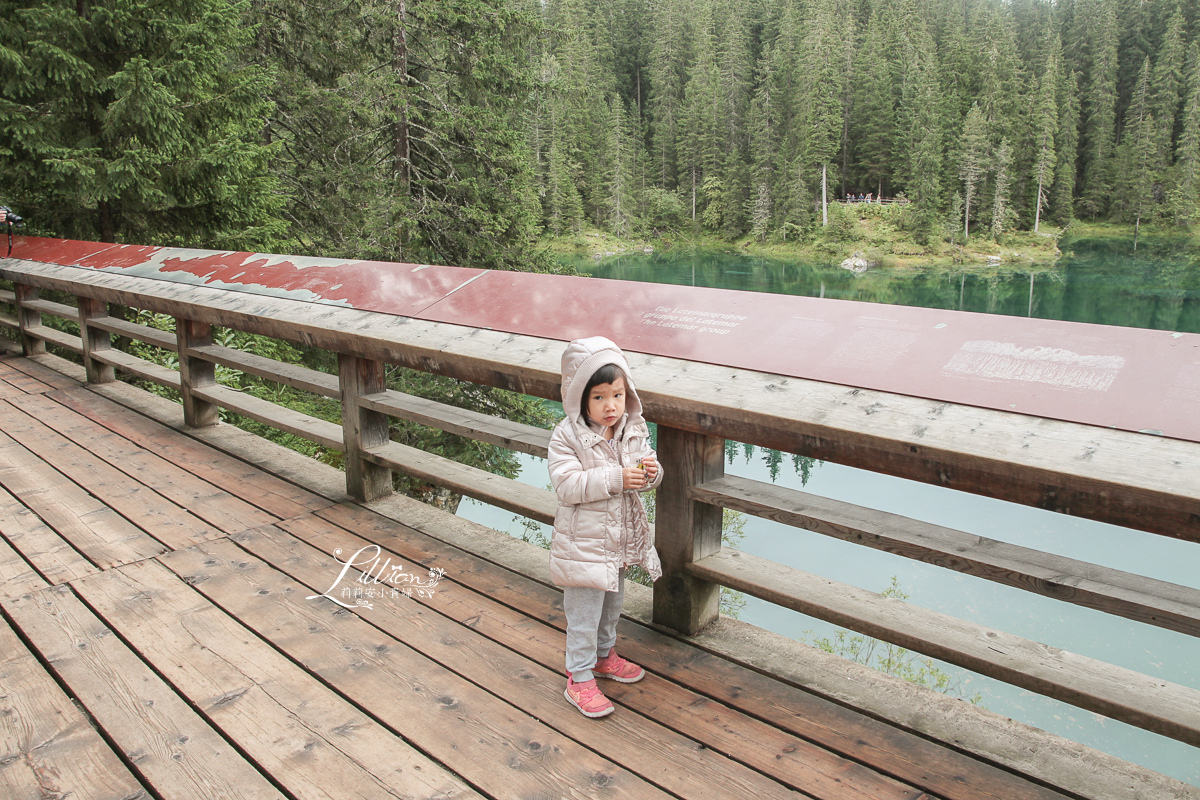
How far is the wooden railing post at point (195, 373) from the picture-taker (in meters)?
4.32

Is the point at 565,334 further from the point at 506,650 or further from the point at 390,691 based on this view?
the point at 390,691

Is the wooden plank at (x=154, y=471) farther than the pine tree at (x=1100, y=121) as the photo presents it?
No

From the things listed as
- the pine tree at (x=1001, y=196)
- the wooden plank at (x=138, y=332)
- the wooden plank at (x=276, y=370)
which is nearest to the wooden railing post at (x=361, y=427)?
the wooden plank at (x=276, y=370)

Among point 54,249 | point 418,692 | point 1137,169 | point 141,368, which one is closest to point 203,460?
point 141,368

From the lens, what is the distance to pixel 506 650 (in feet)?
7.54

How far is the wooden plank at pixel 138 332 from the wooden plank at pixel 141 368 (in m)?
0.15

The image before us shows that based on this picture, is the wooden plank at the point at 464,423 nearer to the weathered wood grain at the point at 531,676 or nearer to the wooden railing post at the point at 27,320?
the weathered wood grain at the point at 531,676

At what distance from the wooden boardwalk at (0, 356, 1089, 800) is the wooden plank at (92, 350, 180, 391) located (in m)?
1.68

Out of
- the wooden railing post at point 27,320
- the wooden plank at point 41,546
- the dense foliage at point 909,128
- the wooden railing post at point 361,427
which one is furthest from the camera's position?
the dense foliage at point 909,128

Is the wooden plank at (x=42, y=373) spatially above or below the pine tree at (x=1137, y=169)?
below

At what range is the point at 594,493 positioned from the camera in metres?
1.95

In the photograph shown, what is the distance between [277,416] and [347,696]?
81.0 inches

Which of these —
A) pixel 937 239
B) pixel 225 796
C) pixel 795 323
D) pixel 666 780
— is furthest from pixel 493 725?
pixel 937 239

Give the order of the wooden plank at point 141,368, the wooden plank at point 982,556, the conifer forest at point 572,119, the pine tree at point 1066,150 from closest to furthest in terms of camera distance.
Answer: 1. the wooden plank at point 982,556
2. the wooden plank at point 141,368
3. the conifer forest at point 572,119
4. the pine tree at point 1066,150
